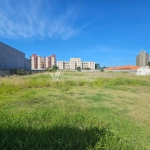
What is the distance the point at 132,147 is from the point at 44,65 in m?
89.7

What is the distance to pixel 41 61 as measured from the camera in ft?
284

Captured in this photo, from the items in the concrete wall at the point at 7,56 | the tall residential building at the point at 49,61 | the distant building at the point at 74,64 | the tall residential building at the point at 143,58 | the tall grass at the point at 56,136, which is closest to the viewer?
the tall grass at the point at 56,136

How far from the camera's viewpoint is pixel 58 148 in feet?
5.96

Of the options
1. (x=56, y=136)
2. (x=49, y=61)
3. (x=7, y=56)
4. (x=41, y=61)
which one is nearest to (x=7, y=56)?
(x=7, y=56)

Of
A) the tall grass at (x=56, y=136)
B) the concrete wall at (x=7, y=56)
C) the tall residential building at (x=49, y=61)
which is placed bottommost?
the tall grass at (x=56, y=136)

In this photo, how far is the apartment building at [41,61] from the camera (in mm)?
84562

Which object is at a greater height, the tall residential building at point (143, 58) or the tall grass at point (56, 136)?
the tall residential building at point (143, 58)

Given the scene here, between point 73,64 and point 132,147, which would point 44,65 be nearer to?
point 73,64

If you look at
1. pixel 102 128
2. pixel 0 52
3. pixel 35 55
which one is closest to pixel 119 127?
pixel 102 128

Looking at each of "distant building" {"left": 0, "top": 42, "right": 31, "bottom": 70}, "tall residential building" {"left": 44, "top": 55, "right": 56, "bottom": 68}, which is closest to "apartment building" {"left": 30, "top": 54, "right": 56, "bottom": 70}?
"tall residential building" {"left": 44, "top": 55, "right": 56, "bottom": 68}

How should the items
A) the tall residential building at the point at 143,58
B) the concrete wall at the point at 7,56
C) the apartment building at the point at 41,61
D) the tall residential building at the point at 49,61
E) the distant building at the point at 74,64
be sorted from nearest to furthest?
the concrete wall at the point at 7,56
the tall residential building at the point at 143,58
the apartment building at the point at 41,61
the tall residential building at the point at 49,61
the distant building at the point at 74,64

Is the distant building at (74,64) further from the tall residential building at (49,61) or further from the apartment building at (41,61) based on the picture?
the apartment building at (41,61)

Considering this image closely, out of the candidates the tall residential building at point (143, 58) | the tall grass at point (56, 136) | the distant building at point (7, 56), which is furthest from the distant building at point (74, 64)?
the tall grass at point (56, 136)

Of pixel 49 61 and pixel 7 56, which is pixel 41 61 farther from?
pixel 7 56
